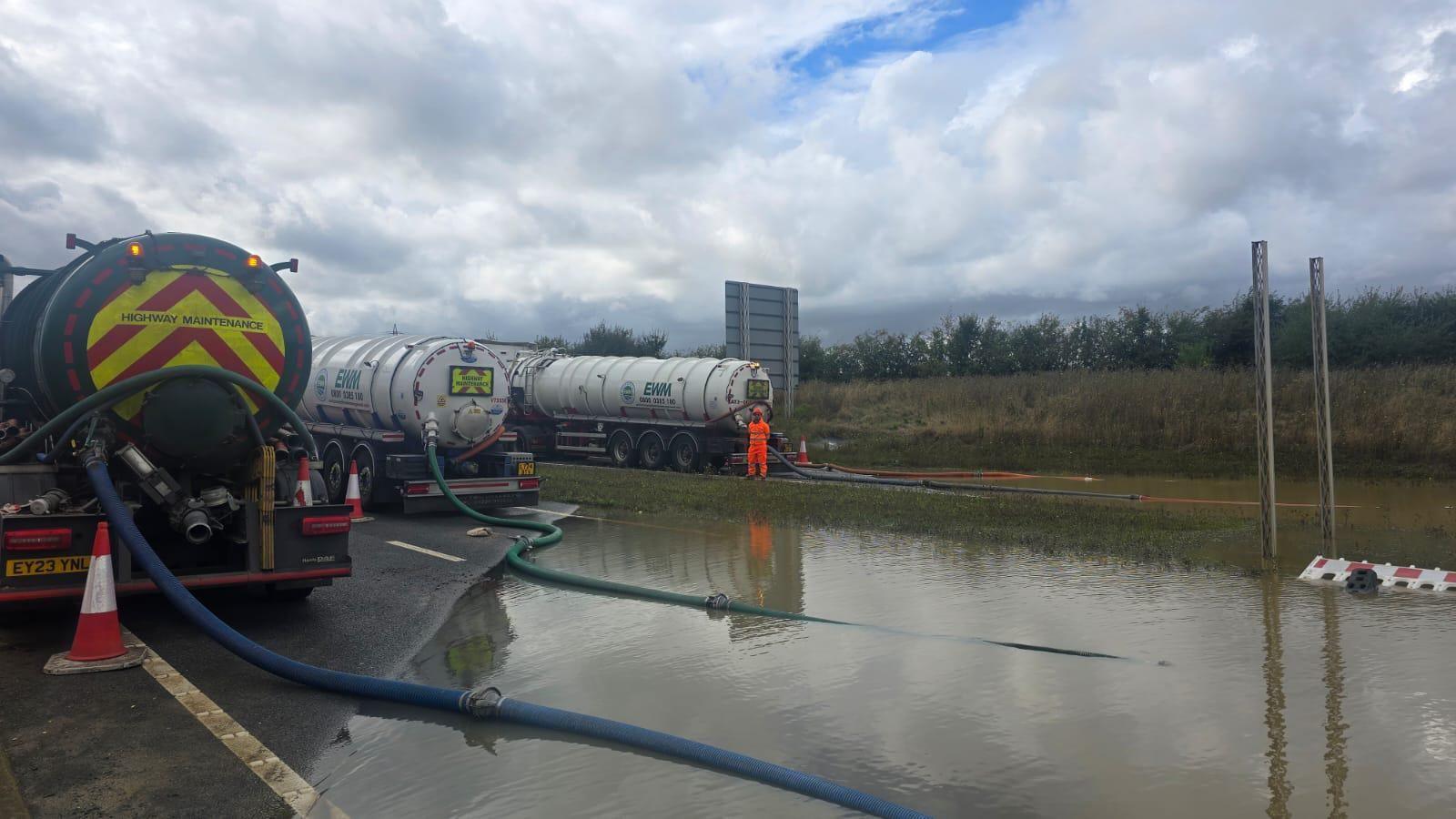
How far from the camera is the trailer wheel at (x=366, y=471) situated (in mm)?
14180

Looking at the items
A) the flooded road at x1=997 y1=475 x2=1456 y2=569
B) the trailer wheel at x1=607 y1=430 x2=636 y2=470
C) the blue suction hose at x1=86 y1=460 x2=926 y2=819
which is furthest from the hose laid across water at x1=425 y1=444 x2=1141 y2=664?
the trailer wheel at x1=607 y1=430 x2=636 y2=470

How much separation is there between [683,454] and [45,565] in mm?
17335

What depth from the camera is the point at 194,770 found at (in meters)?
4.18

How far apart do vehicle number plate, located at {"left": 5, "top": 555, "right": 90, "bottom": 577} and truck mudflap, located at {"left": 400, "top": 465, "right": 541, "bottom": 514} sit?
7.02m

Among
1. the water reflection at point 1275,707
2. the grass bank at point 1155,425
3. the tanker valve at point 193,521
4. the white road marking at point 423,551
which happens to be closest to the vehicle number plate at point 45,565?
the tanker valve at point 193,521

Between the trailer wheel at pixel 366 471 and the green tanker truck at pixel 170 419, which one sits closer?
the green tanker truck at pixel 170 419

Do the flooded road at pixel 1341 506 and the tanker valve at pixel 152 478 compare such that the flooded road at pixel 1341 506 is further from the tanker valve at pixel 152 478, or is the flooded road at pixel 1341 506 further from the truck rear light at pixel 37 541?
the truck rear light at pixel 37 541

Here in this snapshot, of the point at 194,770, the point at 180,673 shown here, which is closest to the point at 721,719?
the point at 194,770

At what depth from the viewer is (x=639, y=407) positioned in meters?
24.0

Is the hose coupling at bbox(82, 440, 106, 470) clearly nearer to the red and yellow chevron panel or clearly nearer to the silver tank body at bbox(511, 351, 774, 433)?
the red and yellow chevron panel

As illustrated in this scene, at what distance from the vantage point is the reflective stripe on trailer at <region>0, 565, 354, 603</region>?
6.08 meters

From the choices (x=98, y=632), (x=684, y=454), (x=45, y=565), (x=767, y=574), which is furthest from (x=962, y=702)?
(x=684, y=454)

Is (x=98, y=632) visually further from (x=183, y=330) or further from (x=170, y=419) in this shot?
(x=183, y=330)

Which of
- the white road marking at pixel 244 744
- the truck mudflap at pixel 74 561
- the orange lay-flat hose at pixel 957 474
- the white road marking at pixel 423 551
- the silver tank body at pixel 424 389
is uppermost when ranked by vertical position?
the silver tank body at pixel 424 389
